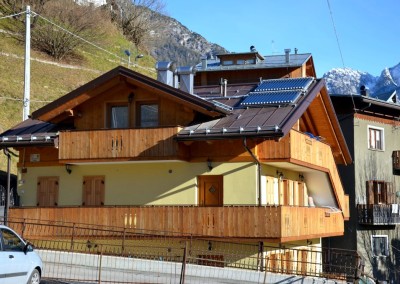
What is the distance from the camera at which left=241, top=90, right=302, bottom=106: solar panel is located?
24.4 m

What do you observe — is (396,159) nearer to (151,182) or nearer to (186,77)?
(186,77)

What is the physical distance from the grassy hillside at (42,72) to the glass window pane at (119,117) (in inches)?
460

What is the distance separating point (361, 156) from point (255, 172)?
51.5ft

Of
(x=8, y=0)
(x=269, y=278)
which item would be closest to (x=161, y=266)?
(x=269, y=278)

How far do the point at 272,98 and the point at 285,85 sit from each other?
178cm

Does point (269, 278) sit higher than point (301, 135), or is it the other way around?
point (301, 135)

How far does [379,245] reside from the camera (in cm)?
3800

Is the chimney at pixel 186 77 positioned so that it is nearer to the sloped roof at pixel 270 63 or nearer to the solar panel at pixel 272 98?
the solar panel at pixel 272 98

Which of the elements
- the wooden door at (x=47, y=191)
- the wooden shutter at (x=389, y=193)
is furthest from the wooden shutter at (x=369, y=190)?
the wooden door at (x=47, y=191)

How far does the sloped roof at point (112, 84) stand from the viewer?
23203mm

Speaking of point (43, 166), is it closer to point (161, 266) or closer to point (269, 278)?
point (161, 266)

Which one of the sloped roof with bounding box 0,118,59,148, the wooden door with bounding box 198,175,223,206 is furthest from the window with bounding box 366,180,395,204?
the sloped roof with bounding box 0,118,59,148

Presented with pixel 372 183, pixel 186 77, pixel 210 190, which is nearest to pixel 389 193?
pixel 372 183

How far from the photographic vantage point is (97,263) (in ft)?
67.8
